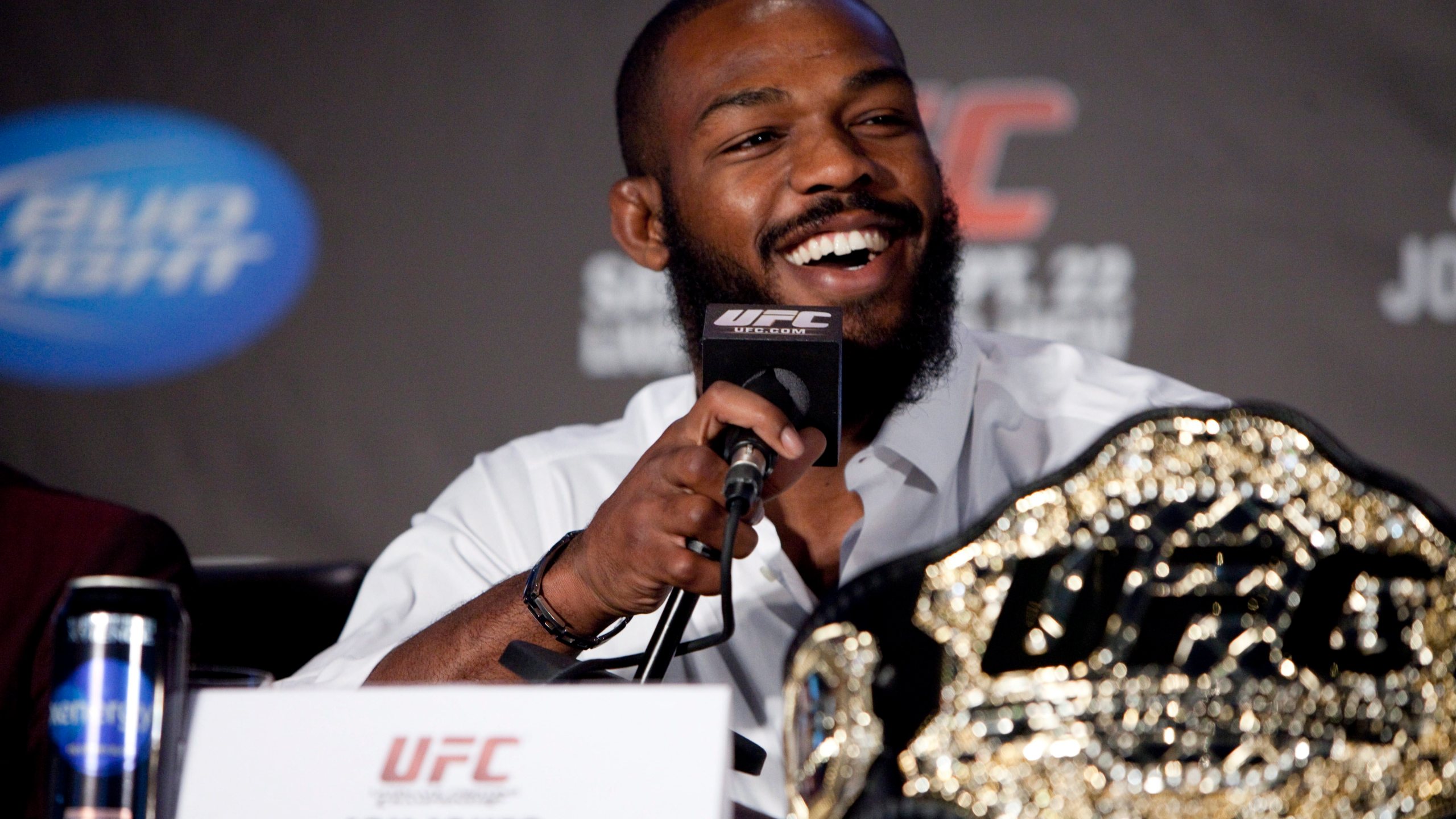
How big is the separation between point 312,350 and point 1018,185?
1.26 meters

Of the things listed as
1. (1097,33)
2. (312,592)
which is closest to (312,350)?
(312,592)

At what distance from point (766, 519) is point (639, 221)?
492 mm

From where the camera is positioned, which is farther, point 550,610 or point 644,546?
point 550,610

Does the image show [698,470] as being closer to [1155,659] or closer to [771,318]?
[771,318]

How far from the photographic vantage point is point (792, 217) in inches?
59.7

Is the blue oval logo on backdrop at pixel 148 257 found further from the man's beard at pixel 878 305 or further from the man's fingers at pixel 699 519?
the man's fingers at pixel 699 519

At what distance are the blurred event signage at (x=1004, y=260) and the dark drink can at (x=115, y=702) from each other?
4.69 feet

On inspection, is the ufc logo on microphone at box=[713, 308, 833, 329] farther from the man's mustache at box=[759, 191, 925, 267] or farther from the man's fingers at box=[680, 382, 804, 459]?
the man's mustache at box=[759, 191, 925, 267]

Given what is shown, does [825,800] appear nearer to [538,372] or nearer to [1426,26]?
[538,372]

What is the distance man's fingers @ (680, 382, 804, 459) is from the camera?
880mm

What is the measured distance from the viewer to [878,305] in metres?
1.54

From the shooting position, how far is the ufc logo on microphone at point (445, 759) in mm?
695

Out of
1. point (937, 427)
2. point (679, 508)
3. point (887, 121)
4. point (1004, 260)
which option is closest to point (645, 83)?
point (887, 121)

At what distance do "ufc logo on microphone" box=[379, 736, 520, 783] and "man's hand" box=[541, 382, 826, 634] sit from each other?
209 millimetres
